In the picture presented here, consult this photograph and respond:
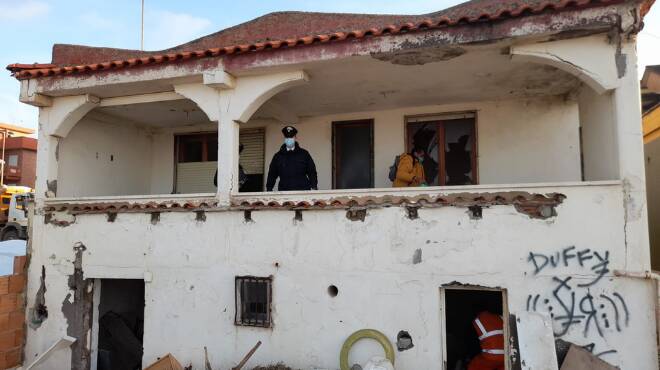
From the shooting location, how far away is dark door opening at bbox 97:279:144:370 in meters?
7.72

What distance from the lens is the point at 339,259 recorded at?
5.88 metres

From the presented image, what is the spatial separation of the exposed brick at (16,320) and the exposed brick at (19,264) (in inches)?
25.1

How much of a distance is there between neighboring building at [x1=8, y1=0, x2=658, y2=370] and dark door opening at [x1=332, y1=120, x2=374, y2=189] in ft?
0.12

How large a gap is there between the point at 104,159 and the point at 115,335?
128 inches

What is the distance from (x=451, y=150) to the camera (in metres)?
7.89

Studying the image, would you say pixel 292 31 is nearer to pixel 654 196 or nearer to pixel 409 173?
pixel 409 173

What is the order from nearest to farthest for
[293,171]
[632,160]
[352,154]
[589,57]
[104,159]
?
1. [632,160]
2. [589,57]
3. [293,171]
4. [352,154]
5. [104,159]

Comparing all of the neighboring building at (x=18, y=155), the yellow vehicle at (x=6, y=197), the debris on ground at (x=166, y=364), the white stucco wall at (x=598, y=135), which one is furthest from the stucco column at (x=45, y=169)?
the neighboring building at (x=18, y=155)

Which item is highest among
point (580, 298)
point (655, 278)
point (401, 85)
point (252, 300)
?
point (401, 85)

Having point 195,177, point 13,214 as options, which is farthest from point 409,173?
point 13,214

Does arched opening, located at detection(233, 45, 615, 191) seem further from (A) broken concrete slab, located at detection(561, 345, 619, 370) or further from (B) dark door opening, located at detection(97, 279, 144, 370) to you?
(B) dark door opening, located at detection(97, 279, 144, 370)

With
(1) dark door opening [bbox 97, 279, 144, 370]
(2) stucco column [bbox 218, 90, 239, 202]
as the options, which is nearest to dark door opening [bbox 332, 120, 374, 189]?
(2) stucco column [bbox 218, 90, 239, 202]

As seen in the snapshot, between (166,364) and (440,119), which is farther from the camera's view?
(440,119)

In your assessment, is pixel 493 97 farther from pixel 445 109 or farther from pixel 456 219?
pixel 456 219
